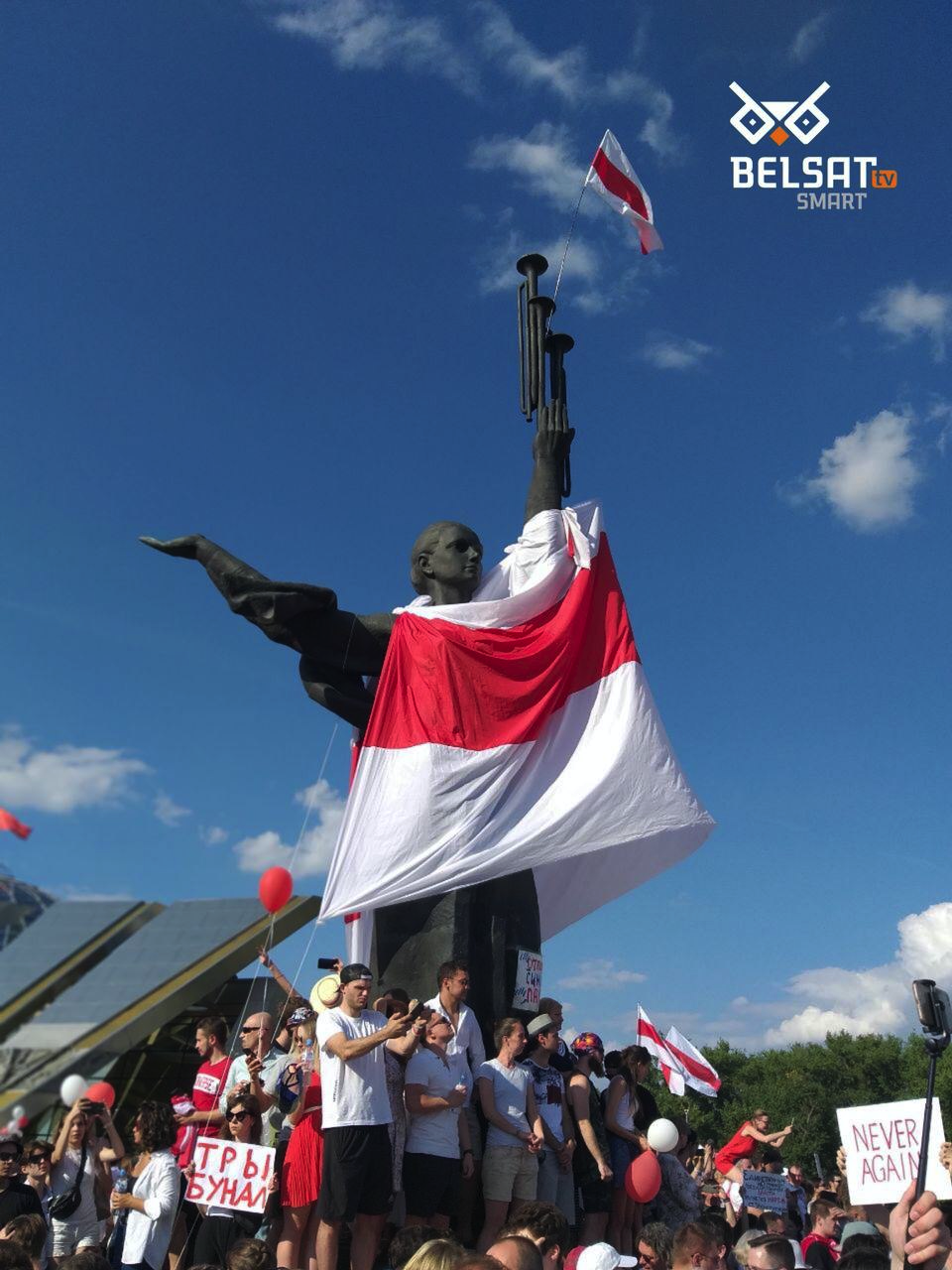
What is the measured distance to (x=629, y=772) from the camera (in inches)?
414

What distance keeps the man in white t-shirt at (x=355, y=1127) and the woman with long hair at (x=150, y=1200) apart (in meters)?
1.03

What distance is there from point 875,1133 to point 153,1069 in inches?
746

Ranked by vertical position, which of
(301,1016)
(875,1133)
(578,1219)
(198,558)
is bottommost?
(578,1219)

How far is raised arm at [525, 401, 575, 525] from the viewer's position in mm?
11812

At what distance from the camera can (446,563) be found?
11461mm

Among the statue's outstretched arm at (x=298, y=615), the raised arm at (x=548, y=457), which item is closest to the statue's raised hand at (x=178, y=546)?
the statue's outstretched arm at (x=298, y=615)

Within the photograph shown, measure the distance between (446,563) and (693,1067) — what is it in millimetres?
7810

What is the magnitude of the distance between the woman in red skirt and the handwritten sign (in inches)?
124

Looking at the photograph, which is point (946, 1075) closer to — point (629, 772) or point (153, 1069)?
point (153, 1069)

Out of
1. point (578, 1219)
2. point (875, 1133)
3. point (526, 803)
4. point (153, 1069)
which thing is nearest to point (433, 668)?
point (526, 803)

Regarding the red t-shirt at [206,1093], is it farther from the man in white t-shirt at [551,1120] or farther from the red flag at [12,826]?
the red flag at [12,826]

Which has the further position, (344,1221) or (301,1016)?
(301,1016)

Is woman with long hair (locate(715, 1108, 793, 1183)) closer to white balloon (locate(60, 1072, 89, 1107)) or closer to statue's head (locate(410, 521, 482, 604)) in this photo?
statue's head (locate(410, 521, 482, 604))

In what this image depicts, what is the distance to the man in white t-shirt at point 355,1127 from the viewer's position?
661 centimetres
